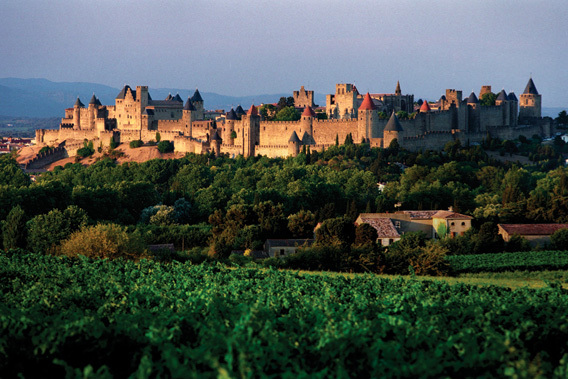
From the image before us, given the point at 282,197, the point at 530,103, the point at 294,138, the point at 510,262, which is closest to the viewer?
the point at 510,262

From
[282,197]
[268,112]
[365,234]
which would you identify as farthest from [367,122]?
[365,234]

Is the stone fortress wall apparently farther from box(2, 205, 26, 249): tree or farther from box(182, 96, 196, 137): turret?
box(2, 205, 26, 249): tree

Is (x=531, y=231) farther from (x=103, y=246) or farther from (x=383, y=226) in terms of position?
(x=103, y=246)

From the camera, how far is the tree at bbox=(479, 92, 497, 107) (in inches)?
3073

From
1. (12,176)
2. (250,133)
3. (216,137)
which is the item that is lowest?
(12,176)

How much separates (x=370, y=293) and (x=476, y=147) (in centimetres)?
4654

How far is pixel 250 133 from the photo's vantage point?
69375 millimetres

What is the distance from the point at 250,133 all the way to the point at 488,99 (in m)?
24.1

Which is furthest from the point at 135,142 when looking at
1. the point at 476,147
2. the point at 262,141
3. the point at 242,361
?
the point at 242,361

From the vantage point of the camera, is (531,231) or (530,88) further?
(530,88)

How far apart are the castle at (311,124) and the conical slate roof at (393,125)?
76 millimetres

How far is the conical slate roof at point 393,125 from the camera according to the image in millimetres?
63812

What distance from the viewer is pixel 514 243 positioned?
128 ft

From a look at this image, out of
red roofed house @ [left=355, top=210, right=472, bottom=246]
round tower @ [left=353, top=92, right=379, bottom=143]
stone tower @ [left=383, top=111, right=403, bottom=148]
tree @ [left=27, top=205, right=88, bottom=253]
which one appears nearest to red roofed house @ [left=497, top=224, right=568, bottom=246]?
red roofed house @ [left=355, top=210, right=472, bottom=246]
